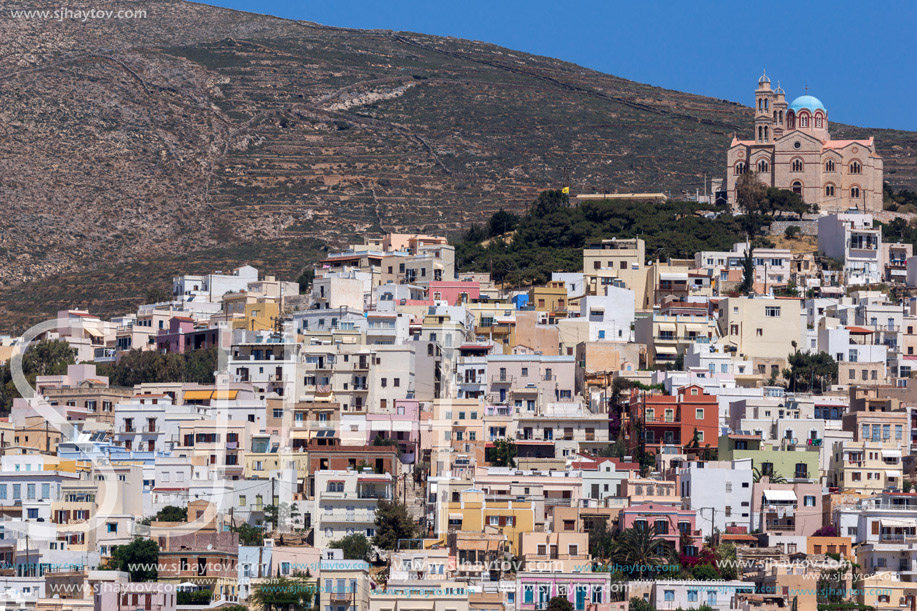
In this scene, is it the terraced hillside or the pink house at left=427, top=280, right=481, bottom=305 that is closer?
the pink house at left=427, top=280, right=481, bottom=305

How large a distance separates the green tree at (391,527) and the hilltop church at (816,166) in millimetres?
50681

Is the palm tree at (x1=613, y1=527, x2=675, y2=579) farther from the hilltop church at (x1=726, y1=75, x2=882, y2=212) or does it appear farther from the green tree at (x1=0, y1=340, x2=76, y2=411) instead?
the hilltop church at (x1=726, y1=75, x2=882, y2=212)

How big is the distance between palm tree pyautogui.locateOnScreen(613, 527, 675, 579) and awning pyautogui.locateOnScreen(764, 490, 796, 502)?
4.94 m

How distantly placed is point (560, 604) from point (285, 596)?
25.5 ft

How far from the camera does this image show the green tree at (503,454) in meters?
64.4

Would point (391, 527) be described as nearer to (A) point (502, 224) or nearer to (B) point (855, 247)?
(B) point (855, 247)

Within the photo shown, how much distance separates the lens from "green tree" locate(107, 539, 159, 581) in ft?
173

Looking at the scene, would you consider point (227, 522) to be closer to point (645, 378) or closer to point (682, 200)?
point (645, 378)

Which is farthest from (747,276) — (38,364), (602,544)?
(38,364)

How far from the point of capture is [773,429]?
66500 mm

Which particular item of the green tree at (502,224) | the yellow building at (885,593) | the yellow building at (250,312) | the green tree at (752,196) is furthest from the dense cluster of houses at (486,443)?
the green tree at (502,224)

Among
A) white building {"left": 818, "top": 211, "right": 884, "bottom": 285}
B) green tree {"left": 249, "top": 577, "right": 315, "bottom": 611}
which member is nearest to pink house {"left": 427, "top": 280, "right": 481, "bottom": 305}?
white building {"left": 818, "top": 211, "right": 884, "bottom": 285}

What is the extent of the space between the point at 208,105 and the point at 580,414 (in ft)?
295

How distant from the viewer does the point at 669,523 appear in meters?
57.2
